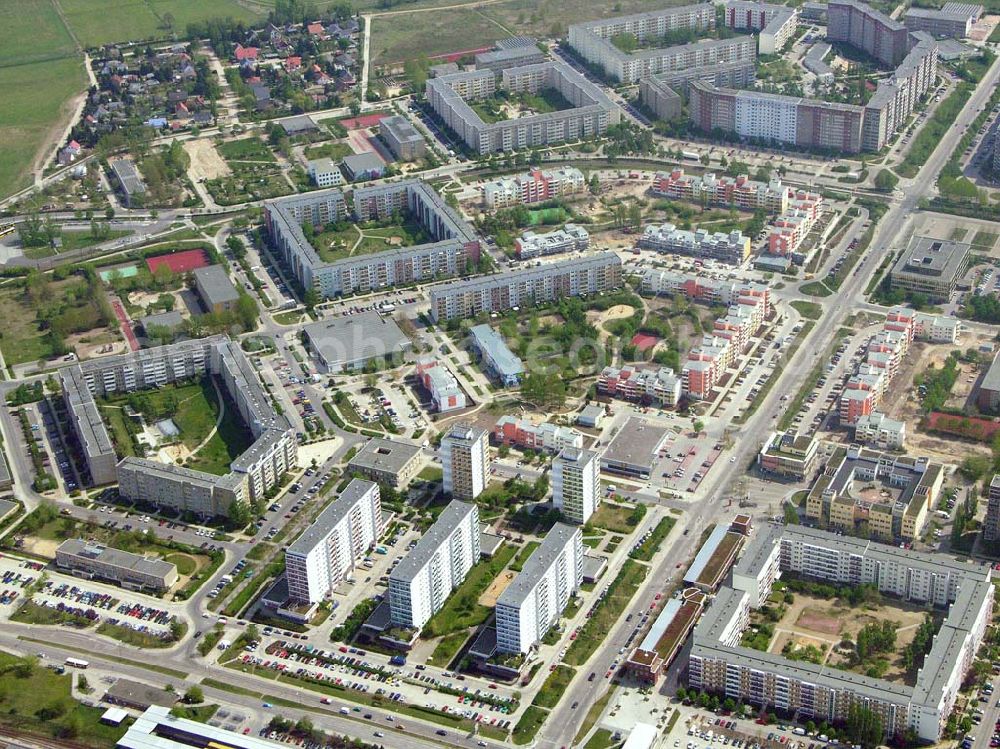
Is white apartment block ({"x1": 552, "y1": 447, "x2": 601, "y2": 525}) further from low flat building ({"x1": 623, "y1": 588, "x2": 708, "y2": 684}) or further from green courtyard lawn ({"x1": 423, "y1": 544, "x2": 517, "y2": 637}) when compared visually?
low flat building ({"x1": 623, "y1": 588, "x2": 708, "y2": 684})

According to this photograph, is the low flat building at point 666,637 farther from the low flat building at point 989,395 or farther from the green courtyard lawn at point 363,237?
the green courtyard lawn at point 363,237

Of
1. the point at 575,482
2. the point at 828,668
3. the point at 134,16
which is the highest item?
the point at 134,16

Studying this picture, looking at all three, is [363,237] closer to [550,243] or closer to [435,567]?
[550,243]

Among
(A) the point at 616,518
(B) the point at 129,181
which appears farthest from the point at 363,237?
(A) the point at 616,518

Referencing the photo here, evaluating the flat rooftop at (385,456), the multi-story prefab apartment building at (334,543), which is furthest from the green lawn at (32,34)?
the multi-story prefab apartment building at (334,543)

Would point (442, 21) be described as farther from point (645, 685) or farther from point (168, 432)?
point (645, 685)

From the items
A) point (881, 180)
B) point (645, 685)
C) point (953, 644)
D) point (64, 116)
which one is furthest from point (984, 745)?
point (64, 116)
